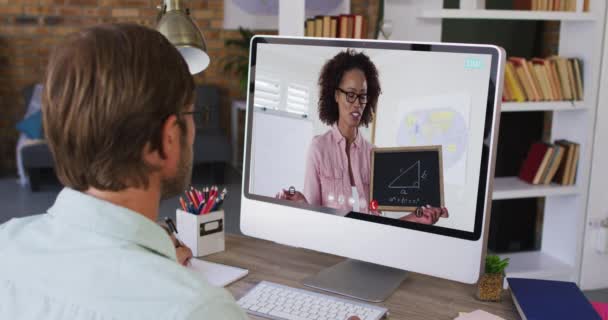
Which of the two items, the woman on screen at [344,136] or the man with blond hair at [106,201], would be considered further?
the woman on screen at [344,136]

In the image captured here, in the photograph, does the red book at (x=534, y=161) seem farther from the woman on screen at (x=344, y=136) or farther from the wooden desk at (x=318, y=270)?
the woman on screen at (x=344, y=136)

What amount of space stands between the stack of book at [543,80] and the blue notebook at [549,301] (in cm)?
208

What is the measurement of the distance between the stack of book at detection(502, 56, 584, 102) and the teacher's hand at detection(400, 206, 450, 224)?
2.12 metres

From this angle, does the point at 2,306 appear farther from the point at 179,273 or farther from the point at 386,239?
the point at 386,239

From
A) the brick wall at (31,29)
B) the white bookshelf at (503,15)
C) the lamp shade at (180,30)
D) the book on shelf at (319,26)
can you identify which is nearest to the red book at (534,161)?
the white bookshelf at (503,15)

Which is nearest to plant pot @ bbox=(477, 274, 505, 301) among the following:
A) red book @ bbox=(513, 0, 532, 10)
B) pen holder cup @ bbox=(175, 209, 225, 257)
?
pen holder cup @ bbox=(175, 209, 225, 257)

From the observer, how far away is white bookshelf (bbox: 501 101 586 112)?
3.27m

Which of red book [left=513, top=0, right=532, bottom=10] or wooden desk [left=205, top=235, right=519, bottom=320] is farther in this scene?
red book [left=513, top=0, right=532, bottom=10]

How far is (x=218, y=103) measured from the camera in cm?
622

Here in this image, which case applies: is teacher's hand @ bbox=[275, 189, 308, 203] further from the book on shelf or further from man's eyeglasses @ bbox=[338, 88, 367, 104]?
the book on shelf

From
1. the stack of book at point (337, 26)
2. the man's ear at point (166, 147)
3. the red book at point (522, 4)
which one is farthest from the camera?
the red book at point (522, 4)

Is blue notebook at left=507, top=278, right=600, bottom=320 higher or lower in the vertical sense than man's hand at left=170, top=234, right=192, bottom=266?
higher

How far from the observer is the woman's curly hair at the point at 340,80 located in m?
1.41

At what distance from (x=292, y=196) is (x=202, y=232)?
0.94 ft
